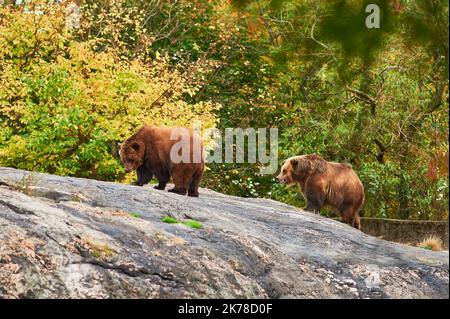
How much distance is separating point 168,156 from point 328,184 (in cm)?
309

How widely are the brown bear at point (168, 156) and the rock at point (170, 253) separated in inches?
44.4

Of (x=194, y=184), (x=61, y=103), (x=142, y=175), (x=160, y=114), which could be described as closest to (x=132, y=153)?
(x=142, y=175)

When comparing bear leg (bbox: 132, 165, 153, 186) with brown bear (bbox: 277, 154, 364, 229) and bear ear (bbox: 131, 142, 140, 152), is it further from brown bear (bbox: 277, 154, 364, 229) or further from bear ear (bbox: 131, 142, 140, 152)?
brown bear (bbox: 277, 154, 364, 229)

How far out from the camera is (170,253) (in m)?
8.76

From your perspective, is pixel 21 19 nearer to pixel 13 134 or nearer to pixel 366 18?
pixel 13 134

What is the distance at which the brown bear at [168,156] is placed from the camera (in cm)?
1291

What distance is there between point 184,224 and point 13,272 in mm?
2693

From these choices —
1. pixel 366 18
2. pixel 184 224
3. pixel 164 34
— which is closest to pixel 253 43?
pixel 164 34

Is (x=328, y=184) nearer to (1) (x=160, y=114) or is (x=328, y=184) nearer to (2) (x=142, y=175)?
(2) (x=142, y=175)

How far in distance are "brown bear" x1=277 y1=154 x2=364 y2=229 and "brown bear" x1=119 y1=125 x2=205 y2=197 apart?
2.25m

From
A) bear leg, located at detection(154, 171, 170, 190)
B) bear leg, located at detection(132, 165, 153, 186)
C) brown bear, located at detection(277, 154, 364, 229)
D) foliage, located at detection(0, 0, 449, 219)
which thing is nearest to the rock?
bear leg, located at detection(154, 171, 170, 190)

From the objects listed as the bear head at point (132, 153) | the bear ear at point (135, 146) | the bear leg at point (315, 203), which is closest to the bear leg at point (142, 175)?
the bear head at point (132, 153)

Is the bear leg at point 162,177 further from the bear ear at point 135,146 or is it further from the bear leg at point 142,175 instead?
the bear ear at point 135,146

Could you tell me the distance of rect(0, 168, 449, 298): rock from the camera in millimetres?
8016
